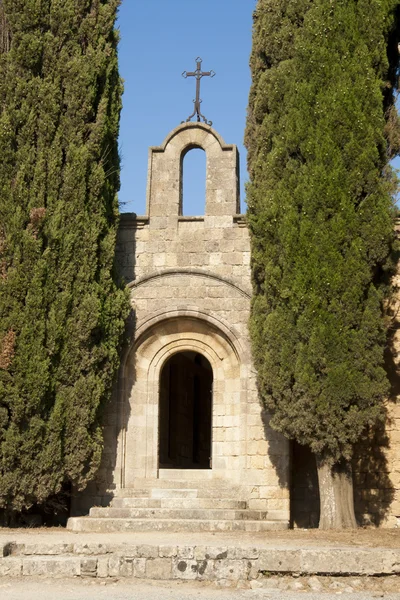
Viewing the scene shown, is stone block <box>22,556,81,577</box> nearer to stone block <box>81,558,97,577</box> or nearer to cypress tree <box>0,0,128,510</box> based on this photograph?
stone block <box>81,558,97,577</box>

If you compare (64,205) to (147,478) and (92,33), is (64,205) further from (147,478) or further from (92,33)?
(147,478)

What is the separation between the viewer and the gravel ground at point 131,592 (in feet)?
26.0

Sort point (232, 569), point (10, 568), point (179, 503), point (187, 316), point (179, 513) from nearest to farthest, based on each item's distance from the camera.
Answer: point (232, 569) → point (10, 568) → point (179, 513) → point (179, 503) → point (187, 316)

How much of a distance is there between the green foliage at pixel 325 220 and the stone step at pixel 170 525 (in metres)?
→ 1.33

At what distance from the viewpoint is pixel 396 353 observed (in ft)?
45.0

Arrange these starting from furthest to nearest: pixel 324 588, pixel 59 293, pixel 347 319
Answer: pixel 59 293
pixel 347 319
pixel 324 588

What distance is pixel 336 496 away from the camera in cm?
1225

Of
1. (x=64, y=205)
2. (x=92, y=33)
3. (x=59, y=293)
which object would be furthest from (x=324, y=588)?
(x=92, y=33)

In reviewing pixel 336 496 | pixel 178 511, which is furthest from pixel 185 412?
pixel 336 496

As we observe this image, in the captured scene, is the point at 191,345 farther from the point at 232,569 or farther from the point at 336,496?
the point at 232,569

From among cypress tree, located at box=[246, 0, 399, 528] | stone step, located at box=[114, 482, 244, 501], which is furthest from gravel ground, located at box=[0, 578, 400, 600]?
stone step, located at box=[114, 482, 244, 501]

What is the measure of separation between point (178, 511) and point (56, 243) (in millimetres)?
4269

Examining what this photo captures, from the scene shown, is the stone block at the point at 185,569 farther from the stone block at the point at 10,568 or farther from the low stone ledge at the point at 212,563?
the stone block at the point at 10,568

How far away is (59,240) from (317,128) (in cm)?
409
